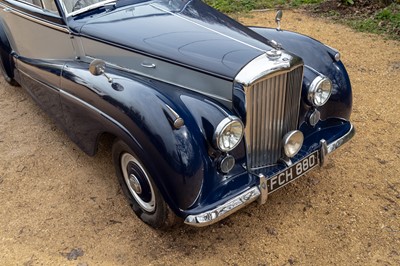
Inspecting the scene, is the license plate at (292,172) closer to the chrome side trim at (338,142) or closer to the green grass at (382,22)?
the chrome side trim at (338,142)

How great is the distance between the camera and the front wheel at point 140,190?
2.79 metres

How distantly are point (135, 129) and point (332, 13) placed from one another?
5727mm

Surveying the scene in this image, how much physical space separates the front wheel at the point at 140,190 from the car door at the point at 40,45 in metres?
0.84

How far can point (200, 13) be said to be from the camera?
3.56 meters

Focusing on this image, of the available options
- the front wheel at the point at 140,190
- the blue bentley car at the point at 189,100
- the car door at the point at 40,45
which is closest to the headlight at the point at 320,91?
the blue bentley car at the point at 189,100

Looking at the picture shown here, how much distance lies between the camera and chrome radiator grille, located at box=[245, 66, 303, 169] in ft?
8.89

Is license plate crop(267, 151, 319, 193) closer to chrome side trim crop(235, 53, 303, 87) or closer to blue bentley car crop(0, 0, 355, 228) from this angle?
blue bentley car crop(0, 0, 355, 228)

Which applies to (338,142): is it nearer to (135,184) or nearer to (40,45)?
(135,184)

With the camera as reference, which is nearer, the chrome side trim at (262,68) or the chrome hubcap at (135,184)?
the chrome side trim at (262,68)

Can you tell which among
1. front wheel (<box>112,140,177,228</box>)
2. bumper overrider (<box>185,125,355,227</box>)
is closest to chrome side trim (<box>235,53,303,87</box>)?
bumper overrider (<box>185,125,355,227</box>)

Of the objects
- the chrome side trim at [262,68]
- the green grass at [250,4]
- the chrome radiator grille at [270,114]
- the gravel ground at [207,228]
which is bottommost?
the green grass at [250,4]

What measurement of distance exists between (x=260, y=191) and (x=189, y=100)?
731mm

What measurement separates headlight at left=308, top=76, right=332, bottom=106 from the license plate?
390 mm

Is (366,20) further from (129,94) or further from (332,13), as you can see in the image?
(129,94)
